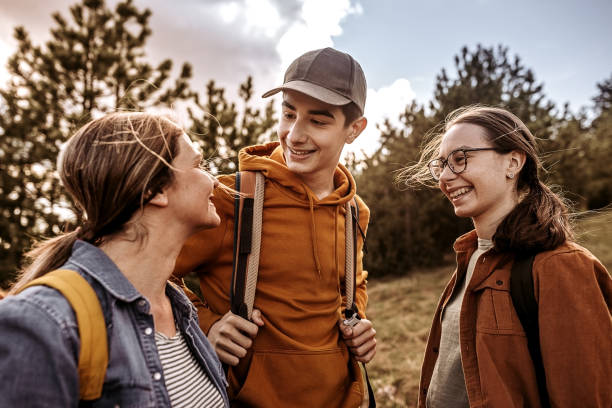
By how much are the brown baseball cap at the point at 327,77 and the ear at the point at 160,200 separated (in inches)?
39.9

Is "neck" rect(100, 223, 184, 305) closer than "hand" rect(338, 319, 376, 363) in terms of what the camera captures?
Yes

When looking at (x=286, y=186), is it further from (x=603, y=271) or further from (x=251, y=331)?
(x=603, y=271)

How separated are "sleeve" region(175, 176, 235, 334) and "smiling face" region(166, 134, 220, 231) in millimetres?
374

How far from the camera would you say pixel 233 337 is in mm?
1957

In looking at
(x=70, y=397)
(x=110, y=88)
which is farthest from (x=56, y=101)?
(x=70, y=397)

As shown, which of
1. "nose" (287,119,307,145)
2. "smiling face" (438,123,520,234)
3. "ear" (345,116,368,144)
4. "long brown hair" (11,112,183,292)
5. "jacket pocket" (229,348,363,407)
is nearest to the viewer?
"long brown hair" (11,112,183,292)

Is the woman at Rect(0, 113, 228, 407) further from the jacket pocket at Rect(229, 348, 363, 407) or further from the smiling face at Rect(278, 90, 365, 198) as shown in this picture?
the smiling face at Rect(278, 90, 365, 198)

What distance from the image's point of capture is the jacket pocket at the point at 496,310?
1.81 m

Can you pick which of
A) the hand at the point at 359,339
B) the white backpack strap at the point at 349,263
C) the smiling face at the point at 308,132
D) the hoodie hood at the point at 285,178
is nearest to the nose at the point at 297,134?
the smiling face at the point at 308,132

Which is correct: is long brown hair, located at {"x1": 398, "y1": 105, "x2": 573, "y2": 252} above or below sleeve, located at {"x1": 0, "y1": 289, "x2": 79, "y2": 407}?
above

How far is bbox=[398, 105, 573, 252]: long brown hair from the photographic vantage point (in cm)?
187

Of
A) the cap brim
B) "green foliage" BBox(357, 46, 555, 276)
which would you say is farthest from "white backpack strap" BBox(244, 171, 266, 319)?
"green foliage" BBox(357, 46, 555, 276)

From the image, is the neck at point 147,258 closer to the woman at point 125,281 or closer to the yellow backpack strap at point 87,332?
the woman at point 125,281

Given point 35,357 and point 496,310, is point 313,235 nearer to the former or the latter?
point 496,310
